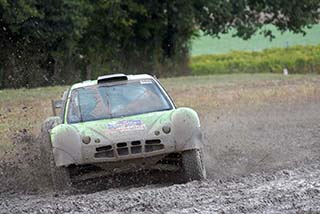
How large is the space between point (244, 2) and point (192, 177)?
3295 centimetres

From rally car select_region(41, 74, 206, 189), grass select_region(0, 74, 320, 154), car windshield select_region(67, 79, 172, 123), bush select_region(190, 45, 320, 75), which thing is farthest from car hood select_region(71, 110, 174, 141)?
bush select_region(190, 45, 320, 75)

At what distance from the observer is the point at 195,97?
24984 millimetres

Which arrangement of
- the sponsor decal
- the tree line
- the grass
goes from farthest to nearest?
the tree line
the grass
the sponsor decal

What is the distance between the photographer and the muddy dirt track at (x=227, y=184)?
8.53 meters

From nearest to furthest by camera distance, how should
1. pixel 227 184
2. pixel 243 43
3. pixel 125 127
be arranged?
1. pixel 227 184
2. pixel 125 127
3. pixel 243 43

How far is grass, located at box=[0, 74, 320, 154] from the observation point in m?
19.4

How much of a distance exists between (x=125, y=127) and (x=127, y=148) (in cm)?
31

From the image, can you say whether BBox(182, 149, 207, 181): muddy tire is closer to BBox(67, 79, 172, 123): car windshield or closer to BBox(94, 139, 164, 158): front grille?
BBox(94, 139, 164, 158): front grille

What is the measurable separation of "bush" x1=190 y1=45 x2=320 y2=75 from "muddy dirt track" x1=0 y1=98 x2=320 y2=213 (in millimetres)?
30753

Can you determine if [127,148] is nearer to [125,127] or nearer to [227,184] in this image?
[125,127]

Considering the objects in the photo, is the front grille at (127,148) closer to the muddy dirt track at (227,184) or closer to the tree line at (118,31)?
the muddy dirt track at (227,184)

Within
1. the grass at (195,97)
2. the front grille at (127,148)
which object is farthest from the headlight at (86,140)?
the grass at (195,97)

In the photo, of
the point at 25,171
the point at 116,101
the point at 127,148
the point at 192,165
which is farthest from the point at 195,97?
the point at 127,148

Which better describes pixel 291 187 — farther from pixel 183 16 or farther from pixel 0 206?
pixel 183 16
